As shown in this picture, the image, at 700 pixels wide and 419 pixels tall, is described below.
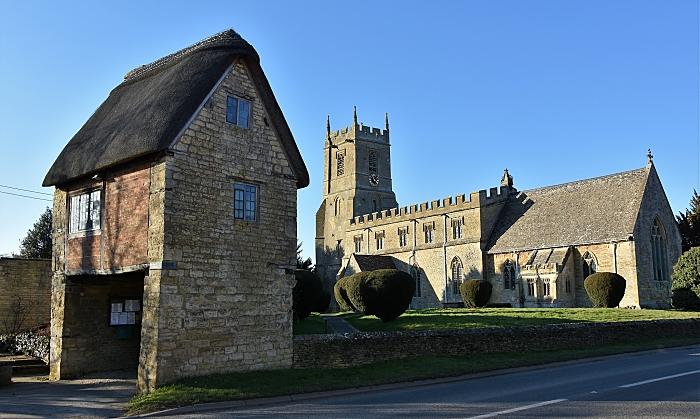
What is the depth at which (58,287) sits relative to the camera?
18188 mm

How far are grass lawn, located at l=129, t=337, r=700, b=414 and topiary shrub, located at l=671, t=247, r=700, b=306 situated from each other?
1786cm

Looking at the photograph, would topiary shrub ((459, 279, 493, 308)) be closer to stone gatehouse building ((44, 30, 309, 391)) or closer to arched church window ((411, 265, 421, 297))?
arched church window ((411, 265, 421, 297))

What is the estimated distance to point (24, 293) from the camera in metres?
26.4

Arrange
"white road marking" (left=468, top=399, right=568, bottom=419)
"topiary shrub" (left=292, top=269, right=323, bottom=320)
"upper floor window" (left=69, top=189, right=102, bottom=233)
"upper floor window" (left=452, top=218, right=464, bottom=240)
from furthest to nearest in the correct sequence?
"upper floor window" (left=452, top=218, right=464, bottom=240)
"topiary shrub" (left=292, top=269, right=323, bottom=320)
"upper floor window" (left=69, top=189, right=102, bottom=233)
"white road marking" (left=468, top=399, right=568, bottom=419)

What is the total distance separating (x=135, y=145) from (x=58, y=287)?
5607 mm

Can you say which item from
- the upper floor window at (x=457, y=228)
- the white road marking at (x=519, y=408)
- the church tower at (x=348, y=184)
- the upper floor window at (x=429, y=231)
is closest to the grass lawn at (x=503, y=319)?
the white road marking at (x=519, y=408)

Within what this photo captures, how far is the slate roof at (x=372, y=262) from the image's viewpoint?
54722 millimetres

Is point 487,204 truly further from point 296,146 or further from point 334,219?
point 296,146

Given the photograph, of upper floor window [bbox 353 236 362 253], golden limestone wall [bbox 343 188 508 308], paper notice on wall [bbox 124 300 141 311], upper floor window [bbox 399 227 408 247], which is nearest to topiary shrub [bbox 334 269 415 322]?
paper notice on wall [bbox 124 300 141 311]

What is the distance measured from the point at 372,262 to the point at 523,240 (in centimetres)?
1439

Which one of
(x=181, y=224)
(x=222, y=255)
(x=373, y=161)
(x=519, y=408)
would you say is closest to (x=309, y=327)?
(x=222, y=255)

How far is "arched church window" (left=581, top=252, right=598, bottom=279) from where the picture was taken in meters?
43.3

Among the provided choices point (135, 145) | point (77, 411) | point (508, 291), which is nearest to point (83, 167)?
point (135, 145)

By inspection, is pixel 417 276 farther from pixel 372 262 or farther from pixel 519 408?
pixel 519 408
